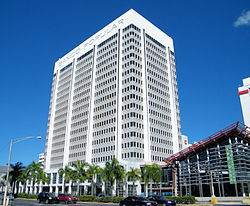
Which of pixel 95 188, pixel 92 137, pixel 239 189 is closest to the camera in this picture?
pixel 239 189

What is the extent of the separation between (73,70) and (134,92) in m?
45.1

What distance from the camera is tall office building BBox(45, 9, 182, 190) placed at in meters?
87.0

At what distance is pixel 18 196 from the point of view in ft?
277

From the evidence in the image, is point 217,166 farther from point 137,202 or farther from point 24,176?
point 24,176

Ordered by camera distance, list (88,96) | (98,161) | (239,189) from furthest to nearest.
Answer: (88,96)
(98,161)
(239,189)

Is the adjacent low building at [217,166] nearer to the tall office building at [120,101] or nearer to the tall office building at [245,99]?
the tall office building at [120,101]

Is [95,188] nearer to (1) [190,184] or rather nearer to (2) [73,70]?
(1) [190,184]

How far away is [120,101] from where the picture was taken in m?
90.6

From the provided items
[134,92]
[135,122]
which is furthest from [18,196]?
[134,92]

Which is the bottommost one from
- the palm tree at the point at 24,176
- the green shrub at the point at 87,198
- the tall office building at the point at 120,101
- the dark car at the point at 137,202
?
the green shrub at the point at 87,198

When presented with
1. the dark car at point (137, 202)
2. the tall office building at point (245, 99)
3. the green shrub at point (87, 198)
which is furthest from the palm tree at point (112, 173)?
the tall office building at point (245, 99)

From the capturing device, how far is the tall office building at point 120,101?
8700cm

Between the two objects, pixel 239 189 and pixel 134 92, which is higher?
pixel 134 92

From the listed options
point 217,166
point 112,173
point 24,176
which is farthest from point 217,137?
point 24,176
